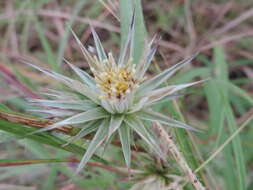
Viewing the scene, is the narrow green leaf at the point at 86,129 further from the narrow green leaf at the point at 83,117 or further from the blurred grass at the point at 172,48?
the blurred grass at the point at 172,48

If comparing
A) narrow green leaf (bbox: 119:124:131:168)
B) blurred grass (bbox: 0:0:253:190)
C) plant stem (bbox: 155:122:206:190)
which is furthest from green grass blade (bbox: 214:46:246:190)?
narrow green leaf (bbox: 119:124:131:168)

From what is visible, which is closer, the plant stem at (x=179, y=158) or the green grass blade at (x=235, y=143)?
the plant stem at (x=179, y=158)

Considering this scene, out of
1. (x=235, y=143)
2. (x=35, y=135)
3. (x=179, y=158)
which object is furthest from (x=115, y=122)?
(x=235, y=143)

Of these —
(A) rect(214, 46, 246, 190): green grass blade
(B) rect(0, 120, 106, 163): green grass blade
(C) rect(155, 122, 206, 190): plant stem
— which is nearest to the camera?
(B) rect(0, 120, 106, 163): green grass blade

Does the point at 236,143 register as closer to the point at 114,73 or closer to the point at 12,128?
the point at 114,73

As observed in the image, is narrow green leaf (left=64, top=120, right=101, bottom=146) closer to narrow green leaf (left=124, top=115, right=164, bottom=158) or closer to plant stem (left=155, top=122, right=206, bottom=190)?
narrow green leaf (left=124, top=115, right=164, bottom=158)

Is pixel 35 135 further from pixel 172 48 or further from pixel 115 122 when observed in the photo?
pixel 172 48

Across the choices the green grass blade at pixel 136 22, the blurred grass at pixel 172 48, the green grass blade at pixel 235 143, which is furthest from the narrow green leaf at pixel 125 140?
the blurred grass at pixel 172 48
